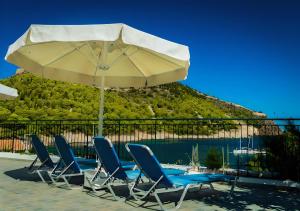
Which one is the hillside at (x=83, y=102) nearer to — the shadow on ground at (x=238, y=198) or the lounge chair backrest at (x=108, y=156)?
the lounge chair backrest at (x=108, y=156)

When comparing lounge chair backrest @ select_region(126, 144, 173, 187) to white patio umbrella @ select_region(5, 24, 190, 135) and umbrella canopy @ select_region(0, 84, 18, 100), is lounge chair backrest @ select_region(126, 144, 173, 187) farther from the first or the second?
umbrella canopy @ select_region(0, 84, 18, 100)

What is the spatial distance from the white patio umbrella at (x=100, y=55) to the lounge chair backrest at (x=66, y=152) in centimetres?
94

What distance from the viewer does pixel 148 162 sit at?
4.98m

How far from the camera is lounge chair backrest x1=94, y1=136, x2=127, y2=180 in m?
5.42

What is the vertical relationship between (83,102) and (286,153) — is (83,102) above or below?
above

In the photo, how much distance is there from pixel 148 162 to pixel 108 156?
2.73ft

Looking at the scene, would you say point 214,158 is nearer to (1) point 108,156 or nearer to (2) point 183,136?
(2) point 183,136

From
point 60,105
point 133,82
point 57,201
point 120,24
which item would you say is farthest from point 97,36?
point 60,105

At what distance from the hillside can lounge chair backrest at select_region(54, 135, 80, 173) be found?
24282mm

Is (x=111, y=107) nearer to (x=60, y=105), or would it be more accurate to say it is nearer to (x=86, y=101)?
(x=86, y=101)

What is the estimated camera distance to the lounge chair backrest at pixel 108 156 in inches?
213

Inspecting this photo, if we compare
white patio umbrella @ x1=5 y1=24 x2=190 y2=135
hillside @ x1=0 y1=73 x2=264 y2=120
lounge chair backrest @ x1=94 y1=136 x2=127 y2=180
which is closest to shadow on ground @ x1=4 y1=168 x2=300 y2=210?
lounge chair backrest @ x1=94 y1=136 x2=127 y2=180

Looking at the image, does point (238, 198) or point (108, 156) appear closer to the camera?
point (108, 156)

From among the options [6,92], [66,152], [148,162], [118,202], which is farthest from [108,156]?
[6,92]
